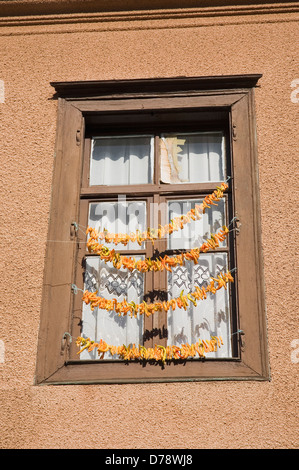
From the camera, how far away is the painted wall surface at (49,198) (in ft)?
14.8

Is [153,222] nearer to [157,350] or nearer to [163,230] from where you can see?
[163,230]

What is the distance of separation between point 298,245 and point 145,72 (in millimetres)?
1810

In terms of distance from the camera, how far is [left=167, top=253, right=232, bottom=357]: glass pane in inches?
193

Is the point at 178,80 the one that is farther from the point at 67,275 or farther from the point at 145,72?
the point at 67,275

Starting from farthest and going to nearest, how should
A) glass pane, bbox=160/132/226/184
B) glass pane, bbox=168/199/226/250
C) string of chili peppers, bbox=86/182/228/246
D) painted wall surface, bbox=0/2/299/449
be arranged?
glass pane, bbox=160/132/226/184 → glass pane, bbox=168/199/226/250 → string of chili peppers, bbox=86/182/228/246 → painted wall surface, bbox=0/2/299/449

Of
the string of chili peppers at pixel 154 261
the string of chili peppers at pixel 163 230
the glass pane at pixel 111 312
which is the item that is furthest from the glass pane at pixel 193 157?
the glass pane at pixel 111 312

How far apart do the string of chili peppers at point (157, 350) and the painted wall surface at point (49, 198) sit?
0.19 metres

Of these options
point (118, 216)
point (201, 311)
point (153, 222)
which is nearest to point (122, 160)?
point (118, 216)

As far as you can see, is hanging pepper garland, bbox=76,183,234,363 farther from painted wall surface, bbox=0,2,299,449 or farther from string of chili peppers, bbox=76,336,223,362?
painted wall surface, bbox=0,2,299,449

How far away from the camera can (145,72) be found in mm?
5598

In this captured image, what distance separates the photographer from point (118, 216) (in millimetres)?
5336

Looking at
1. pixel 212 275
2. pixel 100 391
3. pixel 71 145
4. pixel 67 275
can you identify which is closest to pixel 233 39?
pixel 71 145

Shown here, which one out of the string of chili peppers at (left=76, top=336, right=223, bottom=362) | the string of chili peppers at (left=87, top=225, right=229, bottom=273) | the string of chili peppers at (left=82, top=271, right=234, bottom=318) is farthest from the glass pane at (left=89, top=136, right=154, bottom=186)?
the string of chili peppers at (left=76, top=336, right=223, bottom=362)

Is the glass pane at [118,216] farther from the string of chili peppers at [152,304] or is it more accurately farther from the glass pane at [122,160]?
the string of chili peppers at [152,304]
